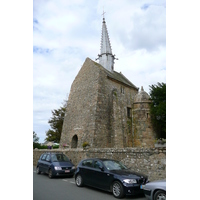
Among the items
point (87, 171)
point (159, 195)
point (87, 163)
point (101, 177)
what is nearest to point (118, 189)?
point (101, 177)

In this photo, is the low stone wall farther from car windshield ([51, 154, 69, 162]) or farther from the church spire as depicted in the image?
the church spire

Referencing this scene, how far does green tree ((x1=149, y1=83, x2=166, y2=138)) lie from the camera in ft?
73.2

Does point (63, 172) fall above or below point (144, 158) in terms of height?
below

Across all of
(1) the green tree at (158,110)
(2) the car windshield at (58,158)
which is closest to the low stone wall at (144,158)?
(2) the car windshield at (58,158)

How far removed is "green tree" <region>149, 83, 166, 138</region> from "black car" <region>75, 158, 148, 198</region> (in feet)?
48.0

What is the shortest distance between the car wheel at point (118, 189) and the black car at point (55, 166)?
5.14 m

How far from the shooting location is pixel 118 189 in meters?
7.23

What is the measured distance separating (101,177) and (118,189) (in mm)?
1025

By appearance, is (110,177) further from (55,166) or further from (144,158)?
(55,166)

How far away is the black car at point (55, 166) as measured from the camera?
461 inches


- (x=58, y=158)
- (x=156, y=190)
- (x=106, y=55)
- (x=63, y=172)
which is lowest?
(x=63, y=172)

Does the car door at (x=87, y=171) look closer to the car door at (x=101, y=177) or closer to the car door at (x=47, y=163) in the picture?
the car door at (x=101, y=177)
